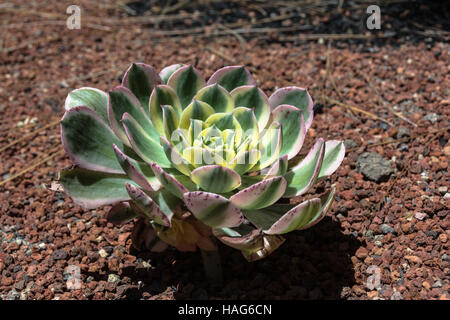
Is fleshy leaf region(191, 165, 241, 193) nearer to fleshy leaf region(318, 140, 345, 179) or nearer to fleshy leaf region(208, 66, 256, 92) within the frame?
fleshy leaf region(318, 140, 345, 179)

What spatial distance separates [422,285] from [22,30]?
2.47 metres

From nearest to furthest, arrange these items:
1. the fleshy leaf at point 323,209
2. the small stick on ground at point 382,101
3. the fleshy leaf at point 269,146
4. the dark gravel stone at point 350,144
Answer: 1. the fleshy leaf at point 323,209
2. the fleshy leaf at point 269,146
3. the dark gravel stone at point 350,144
4. the small stick on ground at point 382,101

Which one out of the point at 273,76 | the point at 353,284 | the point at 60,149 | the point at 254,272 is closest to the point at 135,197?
the point at 254,272

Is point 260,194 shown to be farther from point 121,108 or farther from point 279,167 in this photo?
point 121,108

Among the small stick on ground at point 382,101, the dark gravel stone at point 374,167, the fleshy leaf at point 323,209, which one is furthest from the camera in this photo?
the small stick on ground at point 382,101

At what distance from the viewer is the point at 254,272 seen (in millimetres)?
1639

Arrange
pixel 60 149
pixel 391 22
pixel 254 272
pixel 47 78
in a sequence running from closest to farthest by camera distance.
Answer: pixel 254 272, pixel 60 149, pixel 47 78, pixel 391 22

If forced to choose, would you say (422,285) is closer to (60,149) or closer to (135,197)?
(135,197)

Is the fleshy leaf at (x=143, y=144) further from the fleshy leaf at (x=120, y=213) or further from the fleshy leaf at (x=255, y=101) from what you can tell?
the fleshy leaf at (x=255, y=101)

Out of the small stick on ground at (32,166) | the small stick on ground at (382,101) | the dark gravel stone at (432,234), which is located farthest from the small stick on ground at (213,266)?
the small stick on ground at (382,101)

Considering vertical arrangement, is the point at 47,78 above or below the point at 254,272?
above

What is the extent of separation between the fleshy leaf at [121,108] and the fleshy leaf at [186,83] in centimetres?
12

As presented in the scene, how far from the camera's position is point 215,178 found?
4.36 feet

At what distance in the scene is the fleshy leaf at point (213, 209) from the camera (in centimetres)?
125
